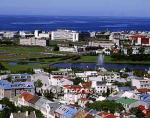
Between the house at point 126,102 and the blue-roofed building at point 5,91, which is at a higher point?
the house at point 126,102

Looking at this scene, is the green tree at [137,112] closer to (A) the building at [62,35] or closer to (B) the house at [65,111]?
(B) the house at [65,111]

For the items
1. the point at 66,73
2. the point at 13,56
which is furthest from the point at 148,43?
the point at 66,73

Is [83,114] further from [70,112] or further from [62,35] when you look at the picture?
[62,35]

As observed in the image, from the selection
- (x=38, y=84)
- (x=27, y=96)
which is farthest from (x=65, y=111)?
(x=38, y=84)

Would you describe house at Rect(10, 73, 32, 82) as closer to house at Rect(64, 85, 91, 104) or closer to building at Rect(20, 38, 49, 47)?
house at Rect(64, 85, 91, 104)

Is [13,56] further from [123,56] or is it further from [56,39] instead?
[56,39]

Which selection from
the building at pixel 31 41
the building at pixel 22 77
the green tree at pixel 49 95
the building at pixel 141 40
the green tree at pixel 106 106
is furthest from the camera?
the building at pixel 31 41

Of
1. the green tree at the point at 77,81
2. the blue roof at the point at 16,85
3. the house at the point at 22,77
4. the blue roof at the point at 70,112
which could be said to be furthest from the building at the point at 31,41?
the blue roof at the point at 70,112

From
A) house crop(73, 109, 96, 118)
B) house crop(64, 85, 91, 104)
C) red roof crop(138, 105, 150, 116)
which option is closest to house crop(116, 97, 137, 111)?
red roof crop(138, 105, 150, 116)

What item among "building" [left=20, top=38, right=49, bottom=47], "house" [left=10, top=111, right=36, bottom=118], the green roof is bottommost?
Answer: "building" [left=20, top=38, right=49, bottom=47]
